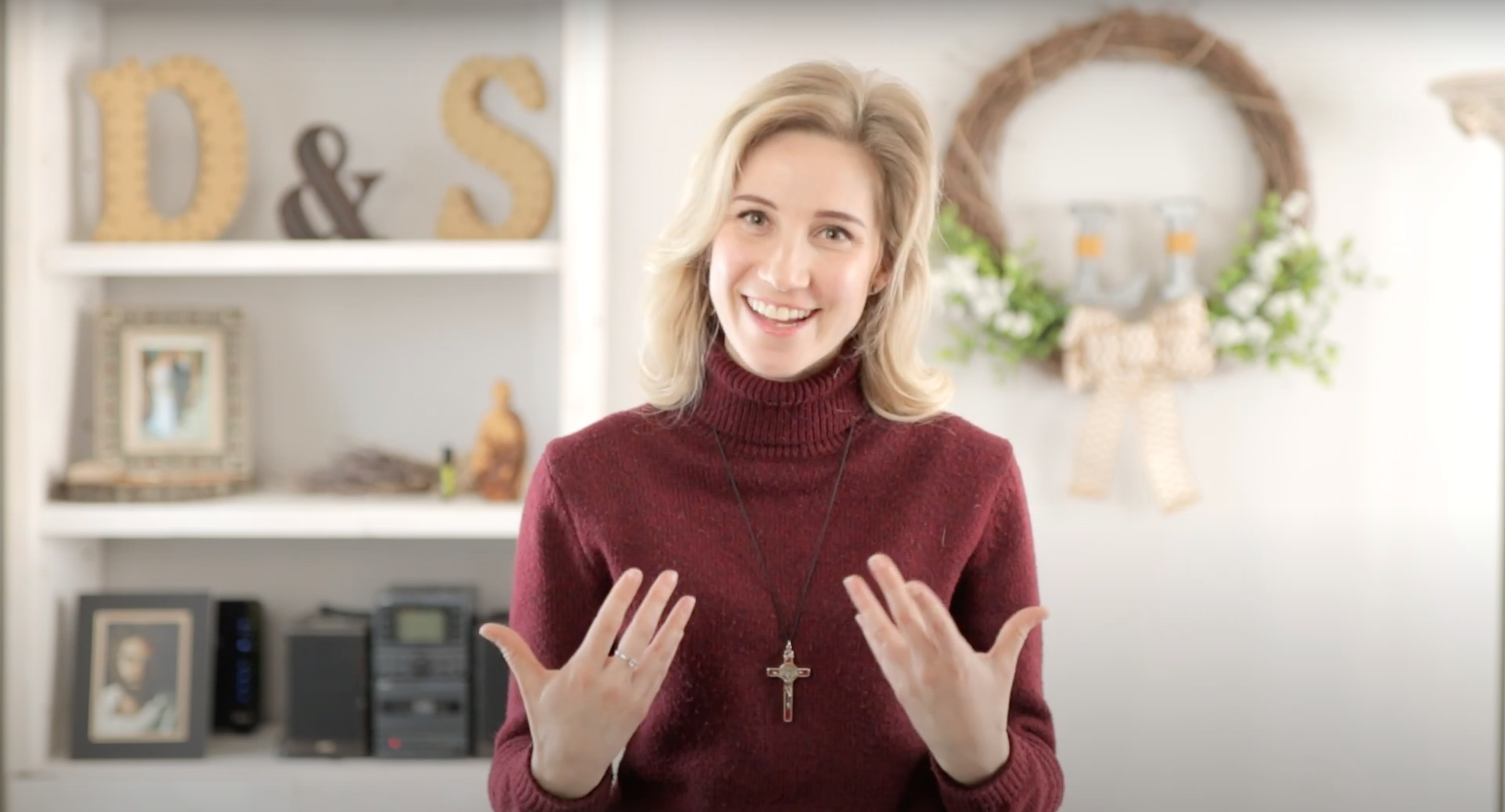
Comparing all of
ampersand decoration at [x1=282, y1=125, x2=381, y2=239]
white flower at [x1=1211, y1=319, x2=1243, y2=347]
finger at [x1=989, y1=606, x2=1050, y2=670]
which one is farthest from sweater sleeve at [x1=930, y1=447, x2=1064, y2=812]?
ampersand decoration at [x1=282, y1=125, x2=381, y2=239]

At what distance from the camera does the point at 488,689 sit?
97.7 inches

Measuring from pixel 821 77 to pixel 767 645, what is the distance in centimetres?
51

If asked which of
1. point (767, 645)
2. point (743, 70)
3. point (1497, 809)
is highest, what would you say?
point (743, 70)

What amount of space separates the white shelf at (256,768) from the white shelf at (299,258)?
34.3 inches

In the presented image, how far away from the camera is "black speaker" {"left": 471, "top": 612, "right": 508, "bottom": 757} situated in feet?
8.14

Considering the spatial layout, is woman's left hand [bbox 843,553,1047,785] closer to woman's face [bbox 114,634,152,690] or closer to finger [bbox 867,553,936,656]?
finger [bbox 867,553,936,656]

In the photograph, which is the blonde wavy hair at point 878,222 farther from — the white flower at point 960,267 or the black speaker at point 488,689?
the black speaker at point 488,689

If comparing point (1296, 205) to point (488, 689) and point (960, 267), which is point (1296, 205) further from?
point (488, 689)

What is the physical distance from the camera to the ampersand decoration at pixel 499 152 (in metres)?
2.52

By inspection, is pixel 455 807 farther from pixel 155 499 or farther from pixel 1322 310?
pixel 1322 310

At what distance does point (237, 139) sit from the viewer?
2.52 meters

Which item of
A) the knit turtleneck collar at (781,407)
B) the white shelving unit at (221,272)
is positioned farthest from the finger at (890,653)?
the white shelving unit at (221,272)

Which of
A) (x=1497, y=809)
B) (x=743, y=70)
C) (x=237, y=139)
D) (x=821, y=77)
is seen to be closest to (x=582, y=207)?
(x=743, y=70)

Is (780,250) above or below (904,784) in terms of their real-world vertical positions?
above
